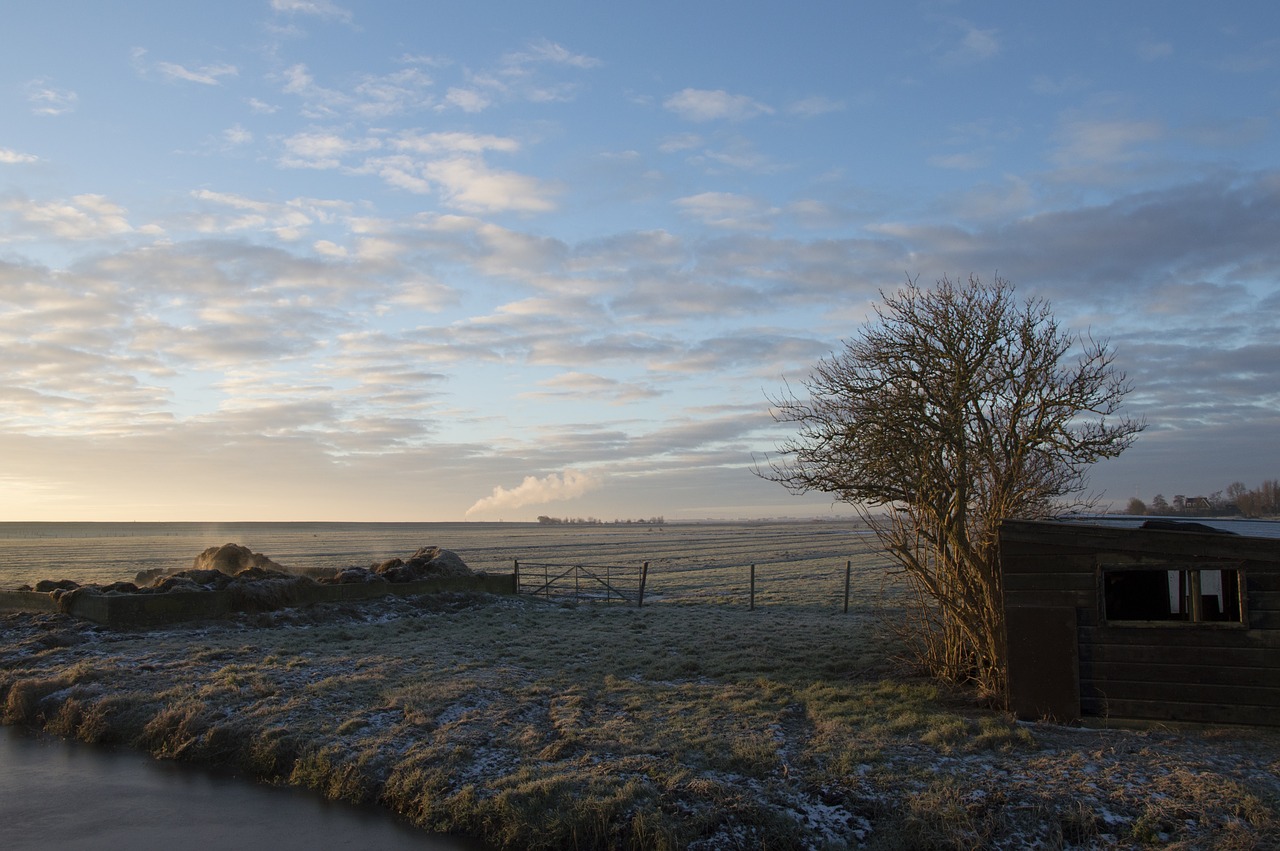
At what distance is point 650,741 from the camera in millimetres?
10562

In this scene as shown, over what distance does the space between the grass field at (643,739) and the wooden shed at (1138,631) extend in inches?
17.3

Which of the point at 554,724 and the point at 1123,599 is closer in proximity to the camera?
the point at 554,724

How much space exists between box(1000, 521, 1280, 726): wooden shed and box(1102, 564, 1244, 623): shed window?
3cm

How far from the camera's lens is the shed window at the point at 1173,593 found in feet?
35.1

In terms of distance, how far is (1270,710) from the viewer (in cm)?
1032

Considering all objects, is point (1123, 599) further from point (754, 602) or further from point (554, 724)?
point (754, 602)

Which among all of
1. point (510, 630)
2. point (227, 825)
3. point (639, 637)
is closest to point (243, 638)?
point (510, 630)

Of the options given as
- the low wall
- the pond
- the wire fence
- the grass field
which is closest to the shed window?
the grass field

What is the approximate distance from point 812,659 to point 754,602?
1218 cm

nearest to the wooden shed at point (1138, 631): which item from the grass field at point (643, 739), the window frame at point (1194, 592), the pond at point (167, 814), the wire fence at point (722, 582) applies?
the window frame at point (1194, 592)

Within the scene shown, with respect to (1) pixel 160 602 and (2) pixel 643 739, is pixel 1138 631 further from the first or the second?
(1) pixel 160 602

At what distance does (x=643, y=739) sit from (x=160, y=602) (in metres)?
15.2

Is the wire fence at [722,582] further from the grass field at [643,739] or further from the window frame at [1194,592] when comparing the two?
the window frame at [1194,592]

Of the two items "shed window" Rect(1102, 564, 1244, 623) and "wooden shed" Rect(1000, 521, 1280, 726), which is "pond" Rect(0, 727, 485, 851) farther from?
"shed window" Rect(1102, 564, 1244, 623)
